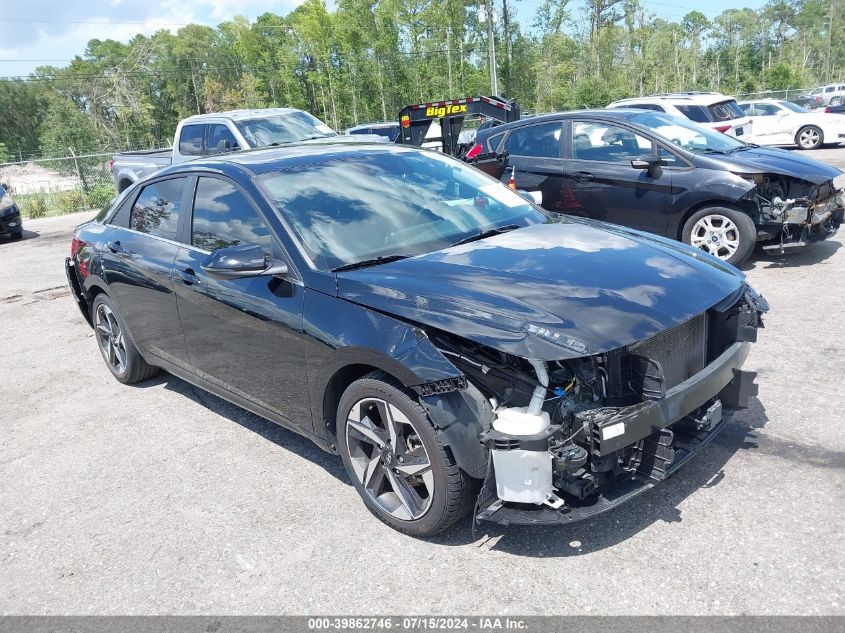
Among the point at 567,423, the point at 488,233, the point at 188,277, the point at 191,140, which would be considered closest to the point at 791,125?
the point at 191,140

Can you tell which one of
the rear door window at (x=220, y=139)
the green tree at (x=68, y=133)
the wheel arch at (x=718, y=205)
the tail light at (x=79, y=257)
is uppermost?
the green tree at (x=68, y=133)

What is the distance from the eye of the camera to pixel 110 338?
18.7 feet

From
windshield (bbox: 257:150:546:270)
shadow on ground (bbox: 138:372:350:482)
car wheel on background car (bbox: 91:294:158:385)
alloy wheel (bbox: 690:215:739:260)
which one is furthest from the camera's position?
alloy wheel (bbox: 690:215:739:260)

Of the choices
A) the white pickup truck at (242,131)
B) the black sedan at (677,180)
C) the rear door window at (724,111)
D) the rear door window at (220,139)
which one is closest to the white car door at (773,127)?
the rear door window at (724,111)

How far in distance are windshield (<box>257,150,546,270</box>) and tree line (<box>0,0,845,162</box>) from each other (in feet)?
161

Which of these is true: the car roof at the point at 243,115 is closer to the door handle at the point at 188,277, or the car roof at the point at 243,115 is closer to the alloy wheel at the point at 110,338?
the alloy wheel at the point at 110,338

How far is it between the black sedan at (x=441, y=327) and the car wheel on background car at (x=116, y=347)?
0.80 metres

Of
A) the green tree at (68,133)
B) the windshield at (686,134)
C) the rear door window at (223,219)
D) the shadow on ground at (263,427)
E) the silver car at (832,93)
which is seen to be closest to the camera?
the rear door window at (223,219)

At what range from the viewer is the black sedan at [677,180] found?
7070 millimetres

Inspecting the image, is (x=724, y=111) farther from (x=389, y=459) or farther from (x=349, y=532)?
(x=349, y=532)

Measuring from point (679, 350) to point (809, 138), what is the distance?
20.1 meters

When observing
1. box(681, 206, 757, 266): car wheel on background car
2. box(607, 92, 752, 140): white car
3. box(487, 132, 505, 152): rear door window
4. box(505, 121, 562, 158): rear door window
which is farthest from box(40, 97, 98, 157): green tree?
box(681, 206, 757, 266): car wheel on background car

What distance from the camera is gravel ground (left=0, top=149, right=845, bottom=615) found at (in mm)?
2809

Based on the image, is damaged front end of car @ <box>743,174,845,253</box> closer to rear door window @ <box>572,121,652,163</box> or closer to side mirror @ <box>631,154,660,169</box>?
side mirror @ <box>631,154,660,169</box>
